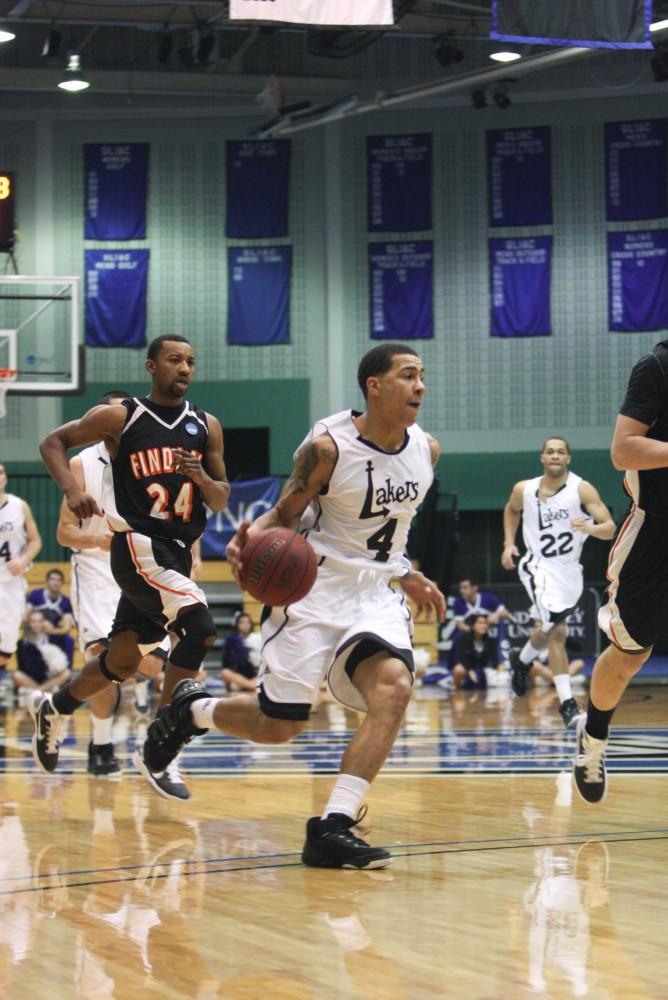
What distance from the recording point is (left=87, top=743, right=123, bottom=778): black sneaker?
7.71 metres

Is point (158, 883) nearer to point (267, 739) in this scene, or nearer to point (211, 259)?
point (267, 739)

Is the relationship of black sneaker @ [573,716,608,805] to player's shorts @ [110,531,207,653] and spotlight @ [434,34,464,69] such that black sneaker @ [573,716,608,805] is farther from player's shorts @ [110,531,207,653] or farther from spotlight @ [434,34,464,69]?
spotlight @ [434,34,464,69]

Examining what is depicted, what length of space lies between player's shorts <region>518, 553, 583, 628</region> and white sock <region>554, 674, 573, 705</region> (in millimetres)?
514

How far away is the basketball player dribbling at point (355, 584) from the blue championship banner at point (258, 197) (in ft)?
58.6

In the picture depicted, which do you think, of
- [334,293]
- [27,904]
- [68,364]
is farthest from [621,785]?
[334,293]

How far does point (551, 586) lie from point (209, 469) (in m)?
5.29

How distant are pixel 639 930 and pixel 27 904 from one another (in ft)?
5.83

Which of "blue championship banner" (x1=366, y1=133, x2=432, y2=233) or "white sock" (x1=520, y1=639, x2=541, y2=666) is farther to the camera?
"blue championship banner" (x1=366, y1=133, x2=432, y2=233)

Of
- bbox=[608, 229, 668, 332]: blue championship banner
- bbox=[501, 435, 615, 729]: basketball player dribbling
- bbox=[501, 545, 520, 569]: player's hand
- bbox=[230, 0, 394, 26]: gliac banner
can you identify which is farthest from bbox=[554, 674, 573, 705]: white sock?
bbox=[608, 229, 668, 332]: blue championship banner

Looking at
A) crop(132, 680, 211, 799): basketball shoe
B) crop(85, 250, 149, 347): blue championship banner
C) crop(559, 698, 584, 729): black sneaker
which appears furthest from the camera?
crop(85, 250, 149, 347): blue championship banner

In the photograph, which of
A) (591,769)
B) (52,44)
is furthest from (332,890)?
(52,44)

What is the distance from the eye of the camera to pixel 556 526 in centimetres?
1163

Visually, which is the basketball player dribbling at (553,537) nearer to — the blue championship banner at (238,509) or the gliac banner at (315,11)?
the gliac banner at (315,11)

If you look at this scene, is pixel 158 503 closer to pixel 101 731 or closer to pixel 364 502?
pixel 364 502
